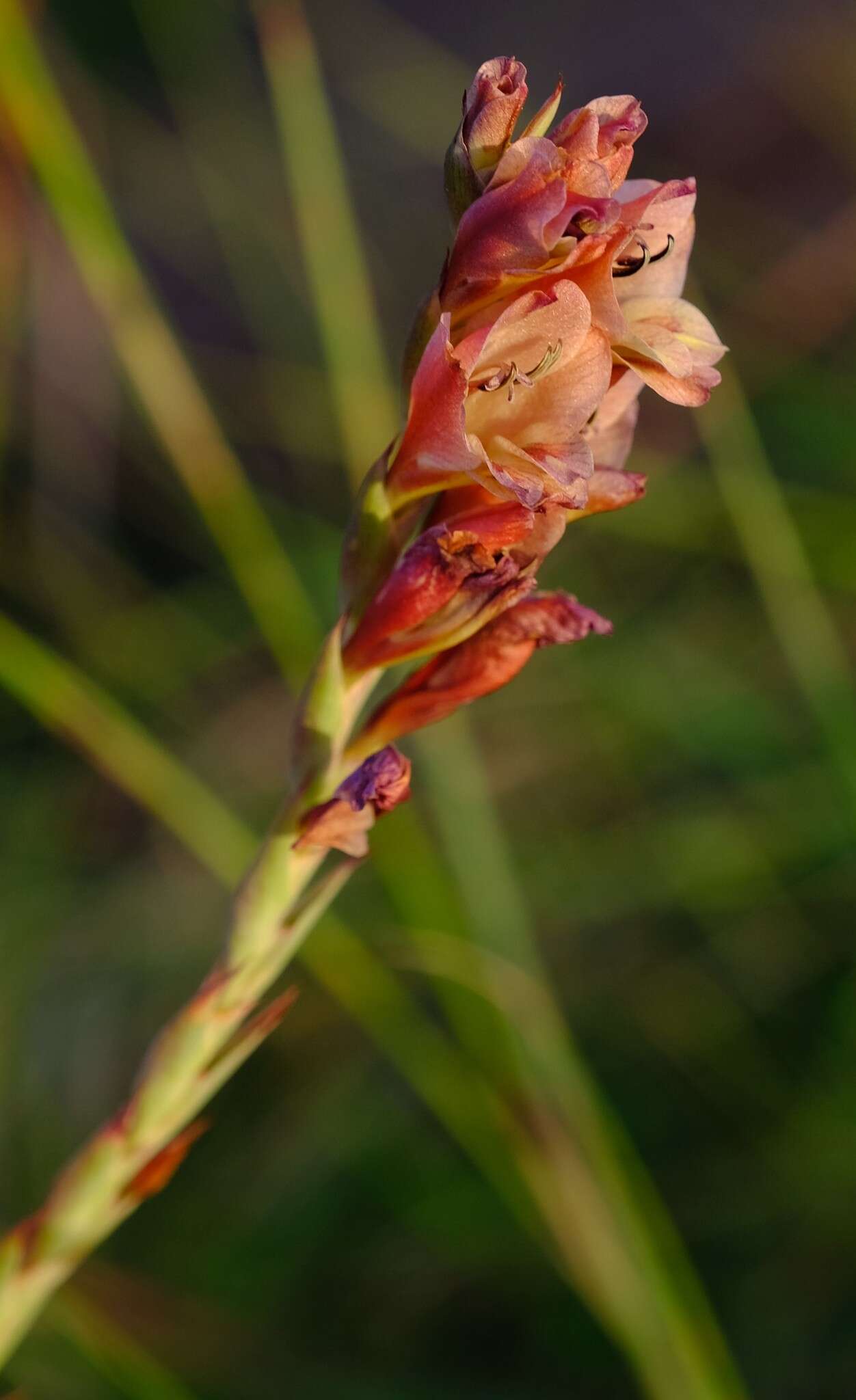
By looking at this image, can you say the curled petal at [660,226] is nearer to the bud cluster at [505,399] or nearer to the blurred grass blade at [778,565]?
the bud cluster at [505,399]

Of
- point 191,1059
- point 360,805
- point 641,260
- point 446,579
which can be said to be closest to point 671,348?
point 641,260

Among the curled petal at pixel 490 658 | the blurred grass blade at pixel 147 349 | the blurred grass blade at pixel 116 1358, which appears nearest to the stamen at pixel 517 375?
the curled petal at pixel 490 658

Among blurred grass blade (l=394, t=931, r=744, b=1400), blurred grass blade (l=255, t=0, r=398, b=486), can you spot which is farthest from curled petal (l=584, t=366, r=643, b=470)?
blurred grass blade (l=255, t=0, r=398, b=486)

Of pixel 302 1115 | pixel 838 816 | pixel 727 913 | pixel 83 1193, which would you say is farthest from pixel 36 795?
pixel 83 1193

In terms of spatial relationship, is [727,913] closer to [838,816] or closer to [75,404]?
[838,816]

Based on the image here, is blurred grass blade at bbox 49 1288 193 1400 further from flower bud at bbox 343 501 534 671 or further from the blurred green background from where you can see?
flower bud at bbox 343 501 534 671

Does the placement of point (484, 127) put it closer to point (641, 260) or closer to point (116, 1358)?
point (641, 260)

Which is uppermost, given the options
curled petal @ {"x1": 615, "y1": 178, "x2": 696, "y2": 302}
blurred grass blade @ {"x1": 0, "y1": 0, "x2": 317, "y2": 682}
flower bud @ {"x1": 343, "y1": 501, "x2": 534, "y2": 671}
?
blurred grass blade @ {"x1": 0, "y1": 0, "x2": 317, "y2": 682}
